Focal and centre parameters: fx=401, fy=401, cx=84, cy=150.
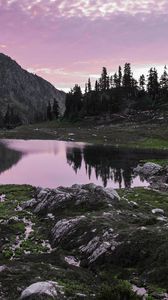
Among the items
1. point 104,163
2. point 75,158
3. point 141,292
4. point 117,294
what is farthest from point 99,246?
point 75,158

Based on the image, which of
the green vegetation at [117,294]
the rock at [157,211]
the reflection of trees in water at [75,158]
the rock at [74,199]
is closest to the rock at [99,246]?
the green vegetation at [117,294]

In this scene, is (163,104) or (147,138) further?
(163,104)

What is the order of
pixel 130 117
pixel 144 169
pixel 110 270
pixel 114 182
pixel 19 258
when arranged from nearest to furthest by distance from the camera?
pixel 110 270 < pixel 19 258 < pixel 114 182 < pixel 144 169 < pixel 130 117

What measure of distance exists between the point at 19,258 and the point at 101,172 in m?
50.4

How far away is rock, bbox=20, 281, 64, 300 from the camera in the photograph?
2011 cm

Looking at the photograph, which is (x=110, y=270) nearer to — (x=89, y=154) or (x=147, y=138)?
(x=89, y=154)

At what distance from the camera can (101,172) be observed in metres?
78.0

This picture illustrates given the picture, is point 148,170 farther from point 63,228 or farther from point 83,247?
point 83,247

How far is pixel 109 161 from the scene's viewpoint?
92.0 m

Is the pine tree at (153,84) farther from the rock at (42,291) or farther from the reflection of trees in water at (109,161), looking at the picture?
the rock at (42,291)

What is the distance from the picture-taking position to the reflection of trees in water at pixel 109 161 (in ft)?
240

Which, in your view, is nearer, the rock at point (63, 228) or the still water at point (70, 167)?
the rock at point (63, 228)

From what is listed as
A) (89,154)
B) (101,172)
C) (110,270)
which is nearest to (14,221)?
(110,270)

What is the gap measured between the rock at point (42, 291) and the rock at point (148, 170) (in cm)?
5259
